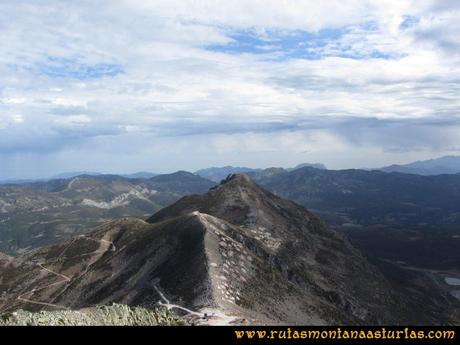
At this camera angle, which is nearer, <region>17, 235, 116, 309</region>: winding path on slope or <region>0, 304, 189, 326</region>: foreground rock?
<region>0, 304, 189, 326</region>: foreground rock

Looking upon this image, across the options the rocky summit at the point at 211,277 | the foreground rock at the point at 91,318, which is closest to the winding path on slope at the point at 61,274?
the rocky summit at the point at 211,277

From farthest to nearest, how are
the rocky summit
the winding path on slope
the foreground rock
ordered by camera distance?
the winding path on slope → the rocky summit → the foreground rock

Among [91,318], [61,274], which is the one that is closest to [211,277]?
[91,318]

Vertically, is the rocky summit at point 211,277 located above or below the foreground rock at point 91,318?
below

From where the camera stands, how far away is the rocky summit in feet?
→ 363

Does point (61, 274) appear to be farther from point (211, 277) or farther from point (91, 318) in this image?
point (91, 318)

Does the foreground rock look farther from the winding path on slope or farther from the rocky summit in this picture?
the winding path on slope

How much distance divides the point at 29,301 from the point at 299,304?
91106 mm

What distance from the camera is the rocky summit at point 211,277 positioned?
110625 mm

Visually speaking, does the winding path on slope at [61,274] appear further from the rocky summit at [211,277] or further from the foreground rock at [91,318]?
the foreground rock at [91,318]

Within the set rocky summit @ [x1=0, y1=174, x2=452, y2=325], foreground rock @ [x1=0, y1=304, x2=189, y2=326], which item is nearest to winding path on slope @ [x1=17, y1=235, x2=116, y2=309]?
rocky summit @ [x1=0, y1=174, x2=452, y2=325]

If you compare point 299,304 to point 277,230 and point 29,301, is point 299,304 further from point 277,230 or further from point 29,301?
point 29,301
